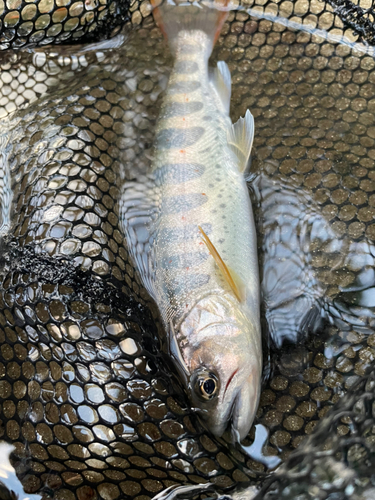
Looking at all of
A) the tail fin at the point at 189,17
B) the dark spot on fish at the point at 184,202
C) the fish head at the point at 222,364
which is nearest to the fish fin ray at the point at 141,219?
the dark spot on fish at the point at 184,202

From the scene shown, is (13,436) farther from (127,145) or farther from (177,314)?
(127,145)

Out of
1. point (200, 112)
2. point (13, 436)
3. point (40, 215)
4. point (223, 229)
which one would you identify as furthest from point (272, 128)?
point (13, 436)

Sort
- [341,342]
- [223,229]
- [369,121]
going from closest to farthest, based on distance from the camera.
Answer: [341,342]
[223,229]
[369,121]

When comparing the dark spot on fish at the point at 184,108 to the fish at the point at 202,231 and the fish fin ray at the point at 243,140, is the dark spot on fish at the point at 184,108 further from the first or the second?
the fish fin ray at the point at 243,140

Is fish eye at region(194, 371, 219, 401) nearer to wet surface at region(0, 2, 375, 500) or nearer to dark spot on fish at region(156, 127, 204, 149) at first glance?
wet surface at region(0, 2, 375, 500)

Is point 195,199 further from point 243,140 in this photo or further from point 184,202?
point 243,140

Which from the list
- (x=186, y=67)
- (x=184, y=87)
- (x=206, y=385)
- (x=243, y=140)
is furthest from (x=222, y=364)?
(x=186, y=67)
